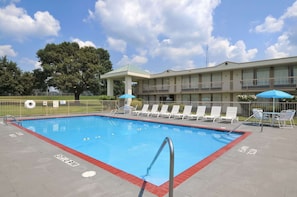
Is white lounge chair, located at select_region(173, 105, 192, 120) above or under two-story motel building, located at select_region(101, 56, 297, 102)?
under

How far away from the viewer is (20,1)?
47.3ft

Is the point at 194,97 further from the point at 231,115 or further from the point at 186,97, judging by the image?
the point at 231,115

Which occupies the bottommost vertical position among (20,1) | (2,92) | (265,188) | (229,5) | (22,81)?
(265,188)

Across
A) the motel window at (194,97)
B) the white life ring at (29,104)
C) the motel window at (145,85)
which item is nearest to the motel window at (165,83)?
the motel window at (145,85)

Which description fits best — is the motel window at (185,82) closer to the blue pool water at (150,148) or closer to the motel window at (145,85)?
the motel window at (145,85)

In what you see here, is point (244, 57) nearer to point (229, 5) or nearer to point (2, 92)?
point (229, 5)

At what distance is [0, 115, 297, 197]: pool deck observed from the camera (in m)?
3.00

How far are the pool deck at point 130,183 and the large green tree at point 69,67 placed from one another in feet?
91.2

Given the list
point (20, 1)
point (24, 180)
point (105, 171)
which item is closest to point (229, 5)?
point (105, 171)

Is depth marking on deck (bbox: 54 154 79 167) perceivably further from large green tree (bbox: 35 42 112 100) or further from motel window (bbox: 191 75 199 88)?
large green tree (bbox: 35 42 112 100)

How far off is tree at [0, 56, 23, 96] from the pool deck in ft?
126

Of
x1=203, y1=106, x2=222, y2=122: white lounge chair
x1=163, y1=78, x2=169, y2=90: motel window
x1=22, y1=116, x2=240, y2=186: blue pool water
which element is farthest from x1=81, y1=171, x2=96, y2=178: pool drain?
x1=163, y1=78, x2=169, y2=90: motel window

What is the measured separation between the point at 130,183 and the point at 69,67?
33.1 m

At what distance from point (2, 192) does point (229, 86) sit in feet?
70.9
